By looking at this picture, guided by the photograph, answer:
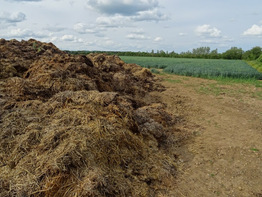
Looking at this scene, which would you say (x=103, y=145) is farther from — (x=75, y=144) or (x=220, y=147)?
(x=220, y=147)

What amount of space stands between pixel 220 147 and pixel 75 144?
335 cm

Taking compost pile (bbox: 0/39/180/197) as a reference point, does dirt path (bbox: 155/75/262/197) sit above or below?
below

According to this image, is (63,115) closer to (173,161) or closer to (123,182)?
(123,182)

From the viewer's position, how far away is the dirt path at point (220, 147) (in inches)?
136

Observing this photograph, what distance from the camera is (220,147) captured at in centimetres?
470

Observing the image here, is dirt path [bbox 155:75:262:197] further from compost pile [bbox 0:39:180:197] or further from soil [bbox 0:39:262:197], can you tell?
compost pile [bbox 0:39:180:197]

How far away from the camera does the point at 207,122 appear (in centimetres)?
625

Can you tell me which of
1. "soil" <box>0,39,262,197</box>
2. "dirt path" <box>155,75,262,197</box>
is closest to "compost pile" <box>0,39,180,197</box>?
"soil" <box>0,39,262,197</box>

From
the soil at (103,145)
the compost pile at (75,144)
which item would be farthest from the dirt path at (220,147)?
the compost pile at (75,144)

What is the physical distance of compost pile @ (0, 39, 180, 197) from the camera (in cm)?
265

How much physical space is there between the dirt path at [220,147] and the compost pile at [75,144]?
43 centimetres

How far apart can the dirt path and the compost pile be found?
0.43 m

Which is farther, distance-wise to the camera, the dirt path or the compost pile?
the dirt path

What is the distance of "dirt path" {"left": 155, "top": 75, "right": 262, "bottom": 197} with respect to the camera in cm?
346
